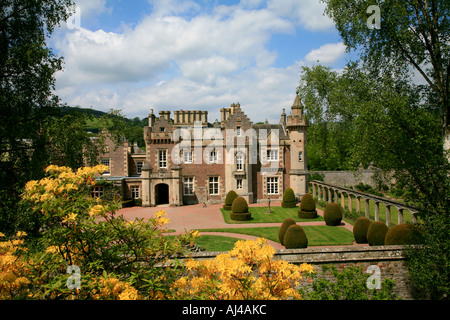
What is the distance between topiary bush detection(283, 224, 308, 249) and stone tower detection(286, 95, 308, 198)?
18.2 metres

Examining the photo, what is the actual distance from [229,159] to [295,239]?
18.4 metres

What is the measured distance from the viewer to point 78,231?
5027 mm

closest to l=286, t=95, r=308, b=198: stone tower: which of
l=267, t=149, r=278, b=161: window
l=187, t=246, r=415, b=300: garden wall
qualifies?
l=267, t=149, r=278, b=161: window

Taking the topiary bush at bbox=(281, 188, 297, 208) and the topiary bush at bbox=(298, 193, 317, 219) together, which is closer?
the topiary bush at bbox=(298, 193, 317, 219)

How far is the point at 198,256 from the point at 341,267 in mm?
6368

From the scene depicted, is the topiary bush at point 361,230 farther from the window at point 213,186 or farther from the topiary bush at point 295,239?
the window at point 213,186

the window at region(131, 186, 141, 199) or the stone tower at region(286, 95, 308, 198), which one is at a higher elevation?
the stone tower at region(286, 95, 308, 198)

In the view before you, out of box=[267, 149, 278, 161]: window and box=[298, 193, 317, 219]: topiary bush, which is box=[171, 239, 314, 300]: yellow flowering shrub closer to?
box=[298, 193, 317, 219]: topiary bush

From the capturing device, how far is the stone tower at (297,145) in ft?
111

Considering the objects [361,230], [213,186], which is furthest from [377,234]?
[213,186]

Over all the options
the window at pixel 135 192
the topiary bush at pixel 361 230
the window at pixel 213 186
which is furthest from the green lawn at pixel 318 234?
the window at pixel 135 192

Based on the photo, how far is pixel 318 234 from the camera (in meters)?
20.6

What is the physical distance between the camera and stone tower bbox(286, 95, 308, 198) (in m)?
33.9
